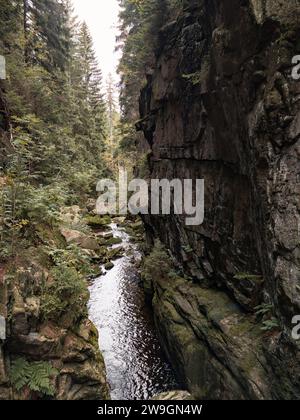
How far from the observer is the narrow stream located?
1002 cm

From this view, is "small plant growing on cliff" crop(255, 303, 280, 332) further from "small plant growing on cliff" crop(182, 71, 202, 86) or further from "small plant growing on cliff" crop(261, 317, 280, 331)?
"small plant growing on cliff" crop(182, 71, 202, 86)

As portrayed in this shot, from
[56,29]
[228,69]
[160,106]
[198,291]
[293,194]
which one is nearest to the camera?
[293,194]

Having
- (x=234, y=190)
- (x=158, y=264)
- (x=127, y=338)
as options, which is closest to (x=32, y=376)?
(x=127, y=338)

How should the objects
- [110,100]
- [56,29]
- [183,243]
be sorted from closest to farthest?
[183,243] < [56,29] < [110,100]

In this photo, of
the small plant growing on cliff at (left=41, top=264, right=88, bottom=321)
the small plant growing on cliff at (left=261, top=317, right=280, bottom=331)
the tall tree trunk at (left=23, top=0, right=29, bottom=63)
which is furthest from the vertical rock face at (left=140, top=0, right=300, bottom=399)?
the tall tree trunk at (left=23, top=0, right=29, bottom=63)

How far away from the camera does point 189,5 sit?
36.6ft

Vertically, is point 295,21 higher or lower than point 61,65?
lower

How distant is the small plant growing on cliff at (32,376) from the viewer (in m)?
6.26

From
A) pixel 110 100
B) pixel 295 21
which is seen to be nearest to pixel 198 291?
pixel 295 21

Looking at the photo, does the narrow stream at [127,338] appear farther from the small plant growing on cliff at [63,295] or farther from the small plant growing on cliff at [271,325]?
the small plant growing on cliff at [271,325]

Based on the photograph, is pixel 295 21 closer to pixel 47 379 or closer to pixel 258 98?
pixel 258 98

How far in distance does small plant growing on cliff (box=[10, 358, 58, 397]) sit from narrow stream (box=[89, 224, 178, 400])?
11.8 ft

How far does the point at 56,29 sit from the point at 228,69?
66.9 ft

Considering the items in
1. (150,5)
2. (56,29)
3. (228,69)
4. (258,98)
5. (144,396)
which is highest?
(56,29)
